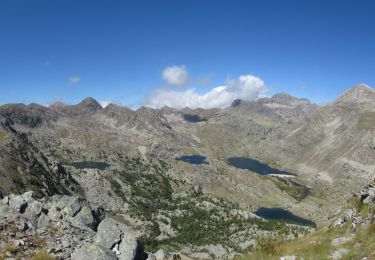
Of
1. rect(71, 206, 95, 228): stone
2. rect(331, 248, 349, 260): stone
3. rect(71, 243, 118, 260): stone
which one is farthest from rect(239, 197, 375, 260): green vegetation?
rect(71, 206, 95, 228): stone

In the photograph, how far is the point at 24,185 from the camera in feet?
465

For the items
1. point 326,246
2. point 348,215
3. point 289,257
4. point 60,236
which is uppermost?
point 348,215

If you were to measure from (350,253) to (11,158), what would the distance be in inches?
6386

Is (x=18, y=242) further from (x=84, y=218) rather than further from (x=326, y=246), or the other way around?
(x=326, y=246)

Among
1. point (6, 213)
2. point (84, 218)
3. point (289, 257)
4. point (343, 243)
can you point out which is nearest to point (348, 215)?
point (343, 243)

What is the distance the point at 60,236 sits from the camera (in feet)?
87.8

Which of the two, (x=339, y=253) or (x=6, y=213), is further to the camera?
(x=6, y=213)

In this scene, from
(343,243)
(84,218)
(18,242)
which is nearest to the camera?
(18,242)

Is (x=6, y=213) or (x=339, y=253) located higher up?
(x=6, y=213)

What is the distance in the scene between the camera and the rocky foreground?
23.6 meters

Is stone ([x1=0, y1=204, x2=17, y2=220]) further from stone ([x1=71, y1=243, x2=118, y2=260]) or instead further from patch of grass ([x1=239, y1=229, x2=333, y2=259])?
patch of grass ([x1=239, y1=229, x2=333, y2=259])

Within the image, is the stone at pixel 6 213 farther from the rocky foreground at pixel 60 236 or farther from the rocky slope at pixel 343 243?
the rocky slope at pixel 343 243

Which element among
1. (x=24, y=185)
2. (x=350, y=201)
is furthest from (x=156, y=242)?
(x=350, y=201)

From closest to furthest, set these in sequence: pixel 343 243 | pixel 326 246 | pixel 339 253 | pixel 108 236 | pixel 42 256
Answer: pixel 42 256
pixel 339 253
pixel 326 246
pixel 343 243
pixel 108 236
